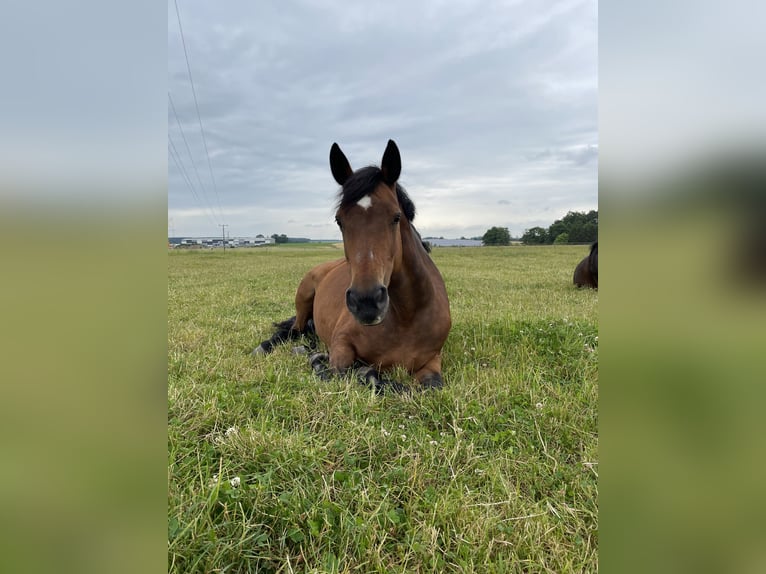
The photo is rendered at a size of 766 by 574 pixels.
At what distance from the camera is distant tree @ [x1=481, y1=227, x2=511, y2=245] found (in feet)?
155

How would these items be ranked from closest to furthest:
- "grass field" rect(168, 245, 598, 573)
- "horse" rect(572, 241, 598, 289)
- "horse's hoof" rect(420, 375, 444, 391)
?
"grass field" rect(168, 245, 598, 573) → "horse's hoof" rect(420, 375, 444, 391) → "horse" rect(572, 241, 598, 289)

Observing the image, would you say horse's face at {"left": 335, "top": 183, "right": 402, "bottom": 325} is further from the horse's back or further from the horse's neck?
the horse's back

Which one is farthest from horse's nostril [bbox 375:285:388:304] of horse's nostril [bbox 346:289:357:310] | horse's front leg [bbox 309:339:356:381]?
horse's front leg [bbox 309:339:356:381]

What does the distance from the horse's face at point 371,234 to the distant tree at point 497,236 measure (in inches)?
1810

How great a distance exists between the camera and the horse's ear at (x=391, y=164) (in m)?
3.43

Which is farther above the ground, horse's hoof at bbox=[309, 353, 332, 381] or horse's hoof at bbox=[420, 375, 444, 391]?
horse's hoof at bbox=[309, 353, 332, 381]

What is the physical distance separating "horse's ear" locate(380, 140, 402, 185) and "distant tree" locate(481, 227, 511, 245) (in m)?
45.8

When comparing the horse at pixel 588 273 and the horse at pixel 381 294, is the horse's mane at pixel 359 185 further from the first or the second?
the horse at pixel 588 273

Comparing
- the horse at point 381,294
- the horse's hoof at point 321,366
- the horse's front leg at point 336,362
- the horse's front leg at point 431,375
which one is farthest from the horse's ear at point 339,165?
the horse's front leg at point 431,375
